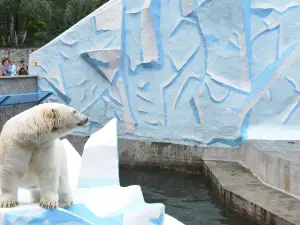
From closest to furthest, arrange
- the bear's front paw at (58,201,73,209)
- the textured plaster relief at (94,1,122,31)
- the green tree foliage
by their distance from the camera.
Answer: the bear's front paw at (58,201,73,209), the textured plaster relief at (94,1,122,31), the green tree foliage

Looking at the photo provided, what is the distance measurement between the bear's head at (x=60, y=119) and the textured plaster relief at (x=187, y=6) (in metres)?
6.18

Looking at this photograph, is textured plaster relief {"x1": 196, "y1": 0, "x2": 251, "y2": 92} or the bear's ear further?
textured plaster relief {"x1": 196, "y1": 0, "x2": 251, "y2": 92}

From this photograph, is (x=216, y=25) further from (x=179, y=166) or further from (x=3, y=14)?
(x=3, y=14)

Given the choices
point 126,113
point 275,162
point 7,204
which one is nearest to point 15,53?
point 126,113

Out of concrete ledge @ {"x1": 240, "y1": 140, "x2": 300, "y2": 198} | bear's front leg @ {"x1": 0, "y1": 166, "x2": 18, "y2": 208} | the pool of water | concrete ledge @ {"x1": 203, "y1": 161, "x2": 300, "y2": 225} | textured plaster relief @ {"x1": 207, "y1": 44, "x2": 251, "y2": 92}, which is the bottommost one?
the pool of water

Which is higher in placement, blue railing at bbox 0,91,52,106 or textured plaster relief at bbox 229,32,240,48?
textured plaster relief at bbox 229,32,240,48

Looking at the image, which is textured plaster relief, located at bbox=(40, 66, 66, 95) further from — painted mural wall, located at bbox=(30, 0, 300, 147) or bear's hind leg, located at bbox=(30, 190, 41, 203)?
bear's hind leg, located at bbox=(30, 190, 41, 203)

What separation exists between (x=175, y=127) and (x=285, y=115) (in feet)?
7.26

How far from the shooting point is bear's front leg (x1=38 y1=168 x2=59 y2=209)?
366cm

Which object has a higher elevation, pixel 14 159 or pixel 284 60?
pixel 284 60

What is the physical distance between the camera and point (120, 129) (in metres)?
10.8

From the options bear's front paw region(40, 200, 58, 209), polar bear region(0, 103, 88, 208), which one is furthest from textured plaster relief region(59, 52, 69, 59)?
bear's front paw region(40, 200, 58, 209)

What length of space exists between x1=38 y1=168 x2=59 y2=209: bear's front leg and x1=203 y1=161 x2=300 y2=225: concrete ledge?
3.20m

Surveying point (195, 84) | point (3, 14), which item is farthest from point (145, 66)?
point (3, 14)
